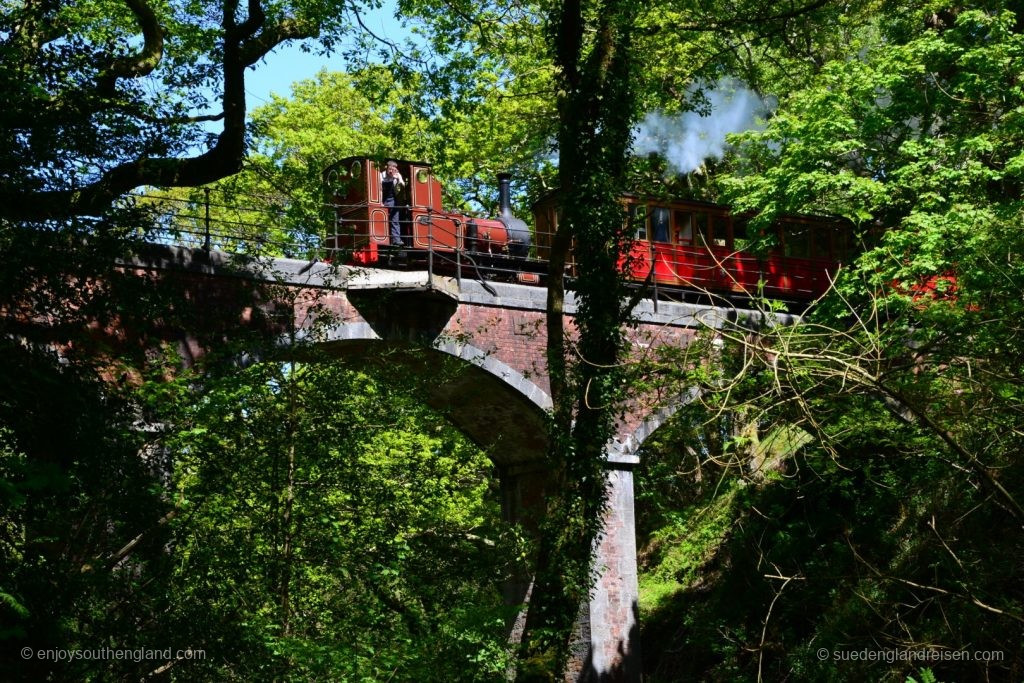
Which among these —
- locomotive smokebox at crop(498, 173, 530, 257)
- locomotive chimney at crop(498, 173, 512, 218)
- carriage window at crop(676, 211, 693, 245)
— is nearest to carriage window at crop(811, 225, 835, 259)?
carriage window at crop(676, 211, 693, 245)

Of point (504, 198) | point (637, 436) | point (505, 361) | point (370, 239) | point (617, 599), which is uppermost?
point (504, 198)

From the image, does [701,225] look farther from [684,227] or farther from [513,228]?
[513,228]

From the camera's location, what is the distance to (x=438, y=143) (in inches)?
583

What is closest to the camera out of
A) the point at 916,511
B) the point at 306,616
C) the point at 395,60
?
the point at 306,616

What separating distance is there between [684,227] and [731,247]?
102cm

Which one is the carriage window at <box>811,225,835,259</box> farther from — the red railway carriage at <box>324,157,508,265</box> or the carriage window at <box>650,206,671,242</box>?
the red railway carriage at <box>324,157,508,265</box>

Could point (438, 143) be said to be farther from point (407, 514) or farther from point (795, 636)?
point (795, 636)

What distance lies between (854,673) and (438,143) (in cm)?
790

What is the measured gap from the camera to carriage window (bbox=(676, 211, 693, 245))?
21.2 m

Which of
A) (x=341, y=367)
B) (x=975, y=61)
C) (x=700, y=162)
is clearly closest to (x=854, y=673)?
(x=341, y=367)

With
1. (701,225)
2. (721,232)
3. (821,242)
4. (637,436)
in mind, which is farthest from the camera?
(821,242)

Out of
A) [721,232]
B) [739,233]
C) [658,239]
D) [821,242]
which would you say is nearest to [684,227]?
[658,239]

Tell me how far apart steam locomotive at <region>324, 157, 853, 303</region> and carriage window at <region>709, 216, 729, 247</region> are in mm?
17

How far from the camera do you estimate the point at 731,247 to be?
71.2 ft
